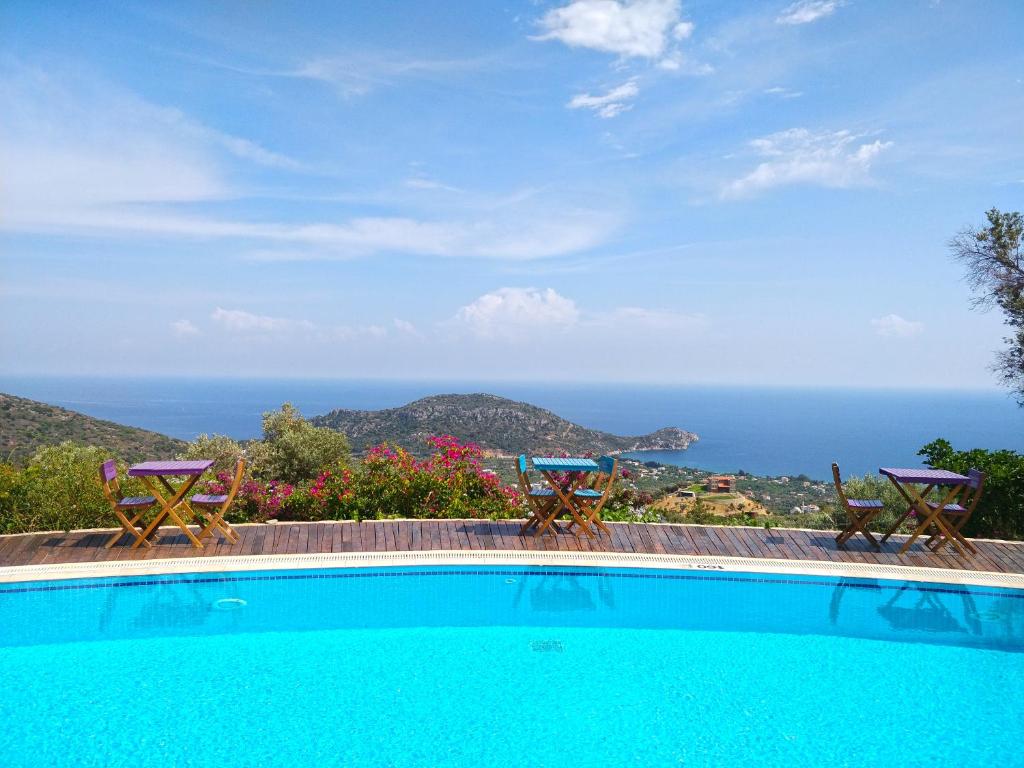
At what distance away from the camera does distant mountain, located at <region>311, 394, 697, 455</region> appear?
32250 mm

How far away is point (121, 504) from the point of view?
6.72 metres

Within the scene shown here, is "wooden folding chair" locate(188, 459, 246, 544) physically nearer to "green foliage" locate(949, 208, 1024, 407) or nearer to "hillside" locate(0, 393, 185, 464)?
"green foliage" locate(949, 208, 1024, 407)

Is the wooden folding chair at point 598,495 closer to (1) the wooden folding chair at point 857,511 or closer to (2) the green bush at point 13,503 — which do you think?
(1) the wooden folding chair at point 857,511

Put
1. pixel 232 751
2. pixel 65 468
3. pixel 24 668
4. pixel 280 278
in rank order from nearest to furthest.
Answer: pixel 232 751
pixel 24 668
pixel 65 468
pixel 280 278

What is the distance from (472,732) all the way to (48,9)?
40.5ft

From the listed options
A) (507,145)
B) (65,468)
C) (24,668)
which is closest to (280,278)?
(507,145)

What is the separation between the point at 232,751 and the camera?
395cm

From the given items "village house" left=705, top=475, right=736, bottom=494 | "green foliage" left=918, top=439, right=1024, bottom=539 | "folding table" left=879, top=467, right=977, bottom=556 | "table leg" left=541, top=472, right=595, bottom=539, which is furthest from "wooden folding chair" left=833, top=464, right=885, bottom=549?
"village house" left=705, top=475, right=736, bottom=494

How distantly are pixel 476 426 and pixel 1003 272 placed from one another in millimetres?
25074

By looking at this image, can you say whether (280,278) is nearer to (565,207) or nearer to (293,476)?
(565,207)

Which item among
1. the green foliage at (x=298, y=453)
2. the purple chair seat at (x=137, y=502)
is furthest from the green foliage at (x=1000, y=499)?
the green foliage at (x=298, y=453)

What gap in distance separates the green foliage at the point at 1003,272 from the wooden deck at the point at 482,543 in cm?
755

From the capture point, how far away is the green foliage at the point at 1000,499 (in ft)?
27.1

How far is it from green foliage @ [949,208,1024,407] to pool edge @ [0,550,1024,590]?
8.78 m
